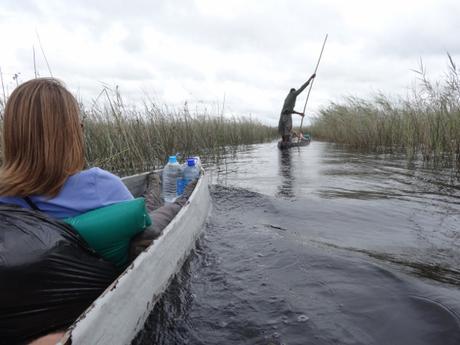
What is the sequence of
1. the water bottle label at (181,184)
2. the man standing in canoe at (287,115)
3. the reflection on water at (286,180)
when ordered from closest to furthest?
the water bottle label at (181,184), the reflection on water at (286,180), the man standing in canoe at (287,115)

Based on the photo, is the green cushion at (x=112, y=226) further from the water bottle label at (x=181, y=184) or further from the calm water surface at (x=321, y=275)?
the water bottle label at (x=181, y=184)

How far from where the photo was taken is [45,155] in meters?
1.83

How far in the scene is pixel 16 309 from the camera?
57.4 inches

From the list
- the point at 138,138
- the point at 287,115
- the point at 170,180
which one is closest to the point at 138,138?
the point at 138,138

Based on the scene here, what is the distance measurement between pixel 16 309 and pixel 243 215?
11.3 ft

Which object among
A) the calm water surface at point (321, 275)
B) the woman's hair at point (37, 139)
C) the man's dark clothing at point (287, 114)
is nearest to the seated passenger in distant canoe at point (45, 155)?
the woman's hair at point (37, 139)

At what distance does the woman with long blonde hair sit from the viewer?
5.98 feet

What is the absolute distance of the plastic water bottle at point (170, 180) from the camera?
488 centimetres

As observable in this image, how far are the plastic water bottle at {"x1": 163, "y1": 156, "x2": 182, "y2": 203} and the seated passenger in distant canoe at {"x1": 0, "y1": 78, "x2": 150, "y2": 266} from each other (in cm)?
288

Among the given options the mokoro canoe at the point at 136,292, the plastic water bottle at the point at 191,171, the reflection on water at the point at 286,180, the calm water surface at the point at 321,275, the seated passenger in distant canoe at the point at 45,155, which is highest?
the seated passenger in distant canoe at the point at 45,155

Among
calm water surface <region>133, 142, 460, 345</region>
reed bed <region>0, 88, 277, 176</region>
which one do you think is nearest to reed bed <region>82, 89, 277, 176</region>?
reed bed <region>0, 88, 277, 176</region>

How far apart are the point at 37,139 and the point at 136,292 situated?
0.94m

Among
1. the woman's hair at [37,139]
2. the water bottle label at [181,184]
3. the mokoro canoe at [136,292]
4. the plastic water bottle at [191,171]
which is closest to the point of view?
the mokoro canoe at [136,292]

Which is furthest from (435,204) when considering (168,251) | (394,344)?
(168,251)
